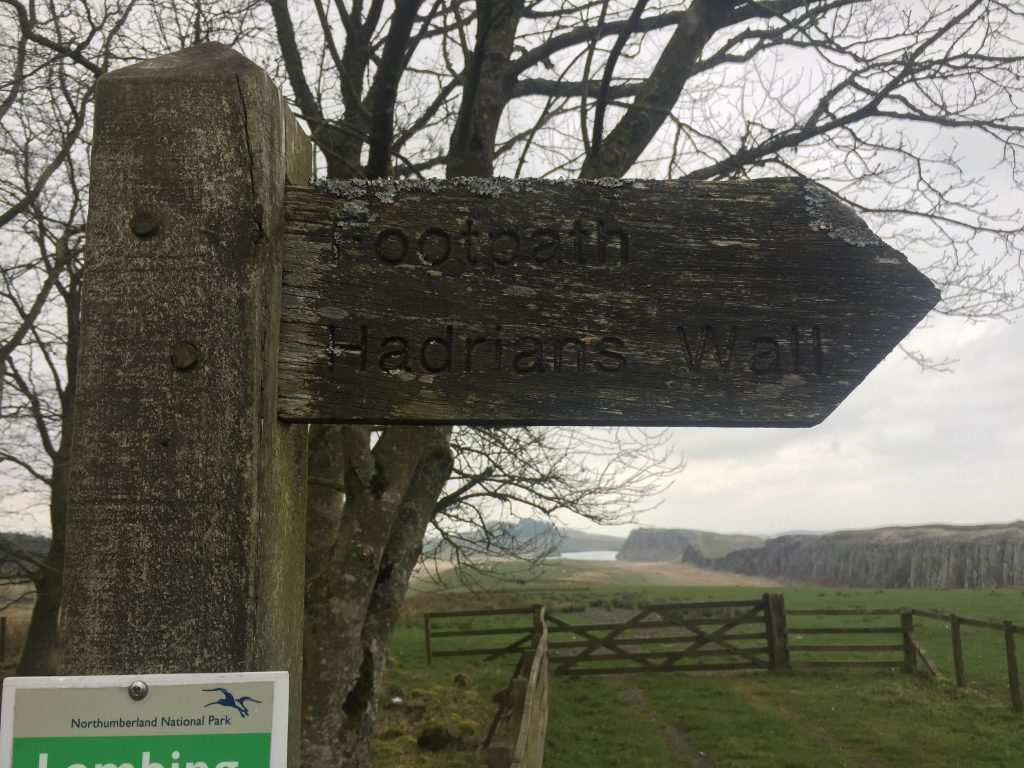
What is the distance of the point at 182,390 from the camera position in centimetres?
127

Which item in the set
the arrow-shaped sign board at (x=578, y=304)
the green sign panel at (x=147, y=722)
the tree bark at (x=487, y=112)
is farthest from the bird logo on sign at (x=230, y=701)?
the tree bark at (x=487, y=112)

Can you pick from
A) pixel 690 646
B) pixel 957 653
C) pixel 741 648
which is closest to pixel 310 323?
pixel 957 653

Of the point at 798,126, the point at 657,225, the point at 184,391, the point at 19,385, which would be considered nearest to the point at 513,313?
the point at 657,225

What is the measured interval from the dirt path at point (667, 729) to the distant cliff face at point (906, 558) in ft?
77.6

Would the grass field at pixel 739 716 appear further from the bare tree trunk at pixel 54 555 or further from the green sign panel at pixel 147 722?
the green sign panel at pixel 147 722

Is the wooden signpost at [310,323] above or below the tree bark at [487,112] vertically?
below

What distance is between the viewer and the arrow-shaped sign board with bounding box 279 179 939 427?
1.38 meters

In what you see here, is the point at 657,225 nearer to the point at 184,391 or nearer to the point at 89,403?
the point at 184,391

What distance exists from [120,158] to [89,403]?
429 mm

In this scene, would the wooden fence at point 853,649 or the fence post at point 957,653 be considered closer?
the fence post at point 957,653

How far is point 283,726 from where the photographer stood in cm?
112

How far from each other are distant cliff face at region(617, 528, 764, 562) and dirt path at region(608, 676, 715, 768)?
55.0 metres

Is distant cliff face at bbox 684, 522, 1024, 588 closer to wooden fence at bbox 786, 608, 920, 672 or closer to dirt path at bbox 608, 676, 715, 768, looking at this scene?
wooden fence at bbox 786, 608, 920, 672

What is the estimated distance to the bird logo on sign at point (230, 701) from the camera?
111 centimetres
